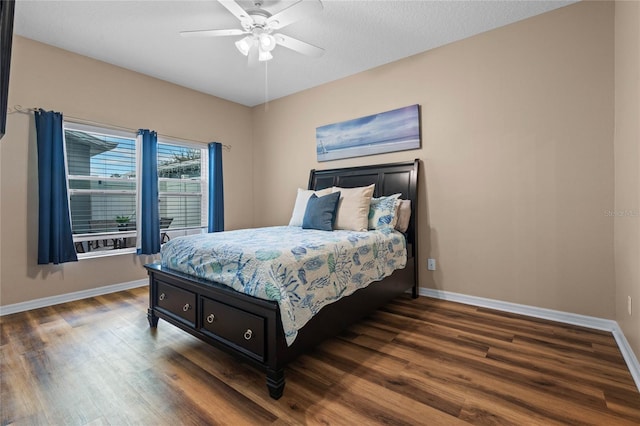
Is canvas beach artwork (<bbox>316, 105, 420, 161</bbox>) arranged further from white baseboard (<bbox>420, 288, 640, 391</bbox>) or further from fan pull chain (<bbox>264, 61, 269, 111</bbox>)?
white baseboard (<bbox>420, 288, 640, 391</bbox>)

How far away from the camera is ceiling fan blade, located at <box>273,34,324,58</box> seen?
2.44 m

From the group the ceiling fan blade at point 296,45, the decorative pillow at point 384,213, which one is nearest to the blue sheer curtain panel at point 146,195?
the ceiling fan blade at point 296,45

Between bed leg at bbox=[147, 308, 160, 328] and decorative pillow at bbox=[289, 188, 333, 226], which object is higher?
decorative pillow at bbox=[289, 188, 333, 226]

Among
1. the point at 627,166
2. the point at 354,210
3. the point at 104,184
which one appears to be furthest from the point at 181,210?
the point at 627,166

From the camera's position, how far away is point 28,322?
2623mm

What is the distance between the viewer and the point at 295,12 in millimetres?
2131

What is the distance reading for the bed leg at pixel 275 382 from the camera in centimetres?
159

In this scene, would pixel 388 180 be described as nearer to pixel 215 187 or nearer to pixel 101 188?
pixel 215 187

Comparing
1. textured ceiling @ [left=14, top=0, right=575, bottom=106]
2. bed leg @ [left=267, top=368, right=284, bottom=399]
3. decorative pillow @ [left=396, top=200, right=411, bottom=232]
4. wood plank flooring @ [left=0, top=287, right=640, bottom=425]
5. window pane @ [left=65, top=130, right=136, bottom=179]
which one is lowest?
wood plank flooring @ [left=0, top=287, right=640, bottom=425]

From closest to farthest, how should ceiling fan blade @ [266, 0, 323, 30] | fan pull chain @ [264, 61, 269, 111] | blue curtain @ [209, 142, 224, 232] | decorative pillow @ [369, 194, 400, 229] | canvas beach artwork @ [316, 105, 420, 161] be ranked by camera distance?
ceiling fan blade @ [266, 0, 323, 30] → decorative pillow @ [369, 194, 400, 229] → canvas beach artwork @ [316, 105, 420, 161] → fan pull chain @ [264, 61, 269, 111] → blue curtain @ [209, 142, 224, 232]

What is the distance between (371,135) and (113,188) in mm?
3242

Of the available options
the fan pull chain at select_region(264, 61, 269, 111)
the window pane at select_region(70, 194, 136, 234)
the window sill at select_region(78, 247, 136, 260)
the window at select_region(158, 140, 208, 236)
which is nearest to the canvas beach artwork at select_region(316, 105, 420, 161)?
the fan pull chain at select_region(264, 61, 269, 111)

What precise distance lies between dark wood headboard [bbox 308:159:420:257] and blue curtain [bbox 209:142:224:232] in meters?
1.58

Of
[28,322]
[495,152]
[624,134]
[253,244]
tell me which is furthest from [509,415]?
[28,322]
